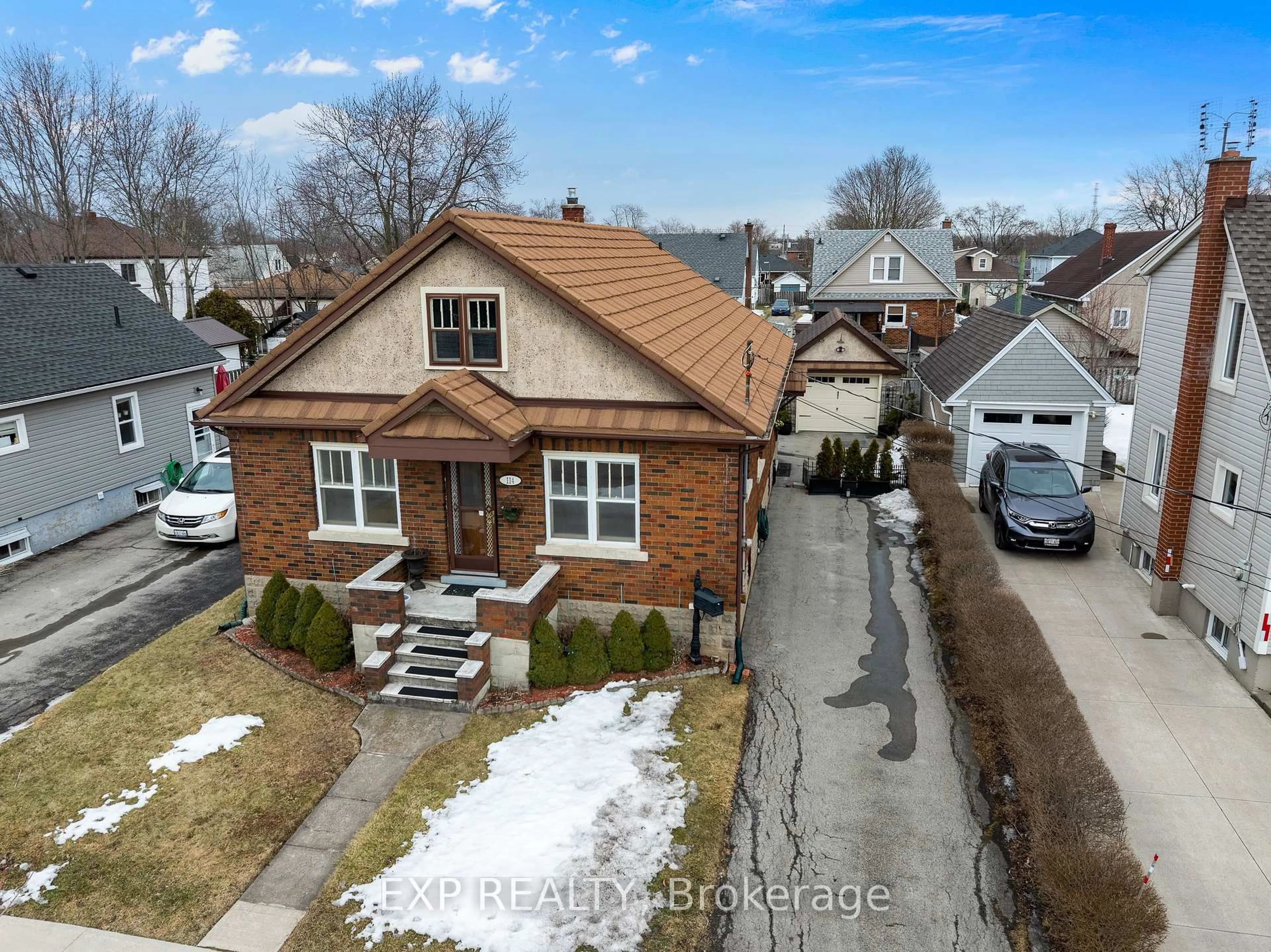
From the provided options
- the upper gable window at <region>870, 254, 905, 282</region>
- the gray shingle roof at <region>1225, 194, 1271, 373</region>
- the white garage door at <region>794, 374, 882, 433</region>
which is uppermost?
the upper gable window at <region>870, 254, 905, 282</region>

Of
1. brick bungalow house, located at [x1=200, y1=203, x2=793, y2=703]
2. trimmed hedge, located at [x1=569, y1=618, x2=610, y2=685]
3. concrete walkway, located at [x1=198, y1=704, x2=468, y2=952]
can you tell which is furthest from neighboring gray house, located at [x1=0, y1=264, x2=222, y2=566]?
trimmed hedge, located at [x1=569, y1=618, x2=610, y2=685]

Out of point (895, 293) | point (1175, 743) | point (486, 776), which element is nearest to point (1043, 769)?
point (1175, 743)

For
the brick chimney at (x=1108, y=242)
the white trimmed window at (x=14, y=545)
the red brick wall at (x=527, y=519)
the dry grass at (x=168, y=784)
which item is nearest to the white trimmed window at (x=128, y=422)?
A: the white trimmed window at (x=14, y=545)

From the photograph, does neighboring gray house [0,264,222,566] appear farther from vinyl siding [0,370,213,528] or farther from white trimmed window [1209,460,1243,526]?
white trimmed window [1209,460,1243,526]

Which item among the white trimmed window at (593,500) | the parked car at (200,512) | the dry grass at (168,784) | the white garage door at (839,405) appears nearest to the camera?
the dry grass at (168,784)

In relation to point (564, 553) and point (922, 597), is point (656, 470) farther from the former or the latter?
point (922, 597)

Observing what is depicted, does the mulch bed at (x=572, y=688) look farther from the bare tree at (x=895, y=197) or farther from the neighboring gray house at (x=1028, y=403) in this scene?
the bare tree at (x=895, y=197)

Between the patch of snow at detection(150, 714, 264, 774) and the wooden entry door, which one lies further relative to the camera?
the wooden entry door
